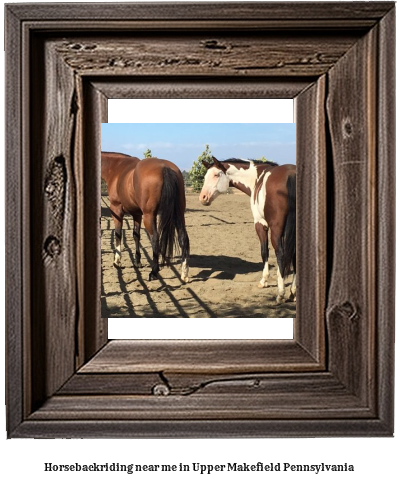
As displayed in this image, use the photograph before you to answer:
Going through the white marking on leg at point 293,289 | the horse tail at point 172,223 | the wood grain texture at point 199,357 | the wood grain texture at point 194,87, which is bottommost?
the wood grain texture at point 199,357

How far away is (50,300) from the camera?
1.38 meters

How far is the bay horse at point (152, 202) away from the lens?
55.6 inches

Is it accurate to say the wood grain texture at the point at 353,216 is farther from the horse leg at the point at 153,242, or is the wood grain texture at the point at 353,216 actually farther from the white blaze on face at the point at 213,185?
the horse leg at the point at 153,242

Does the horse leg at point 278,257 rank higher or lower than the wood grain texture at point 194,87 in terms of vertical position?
lower

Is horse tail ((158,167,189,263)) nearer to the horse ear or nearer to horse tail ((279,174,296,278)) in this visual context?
the horse ear

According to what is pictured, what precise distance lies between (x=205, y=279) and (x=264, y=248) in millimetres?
172

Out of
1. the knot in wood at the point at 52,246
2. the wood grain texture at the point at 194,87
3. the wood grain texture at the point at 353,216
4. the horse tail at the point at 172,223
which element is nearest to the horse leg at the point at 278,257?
the wood grain texture at the point at 353,216

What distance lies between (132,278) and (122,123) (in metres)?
0.40

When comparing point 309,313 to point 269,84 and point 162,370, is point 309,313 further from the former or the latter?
point 269,84

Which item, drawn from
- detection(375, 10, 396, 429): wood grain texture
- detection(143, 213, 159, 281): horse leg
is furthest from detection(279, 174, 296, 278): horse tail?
detection(143, 213, 159, 281): horse leg

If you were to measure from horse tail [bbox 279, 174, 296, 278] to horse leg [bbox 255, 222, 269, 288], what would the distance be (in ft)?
0.12

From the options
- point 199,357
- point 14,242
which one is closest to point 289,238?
point 199,357

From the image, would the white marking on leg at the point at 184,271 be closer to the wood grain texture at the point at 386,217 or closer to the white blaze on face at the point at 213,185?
the white blaze on face at the point at 213,185
